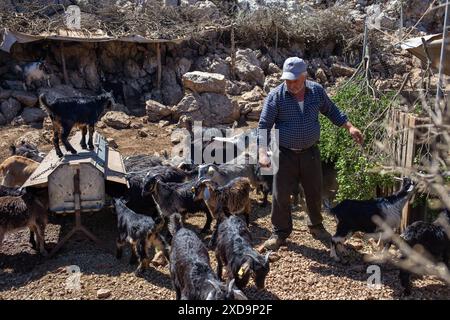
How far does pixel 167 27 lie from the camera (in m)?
17.1

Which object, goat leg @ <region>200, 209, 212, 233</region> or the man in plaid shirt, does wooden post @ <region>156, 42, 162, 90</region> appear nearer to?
goat leg @ <region>200, 209, 212, 233</region>

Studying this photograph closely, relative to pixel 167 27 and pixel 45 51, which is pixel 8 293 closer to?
pixel 45 51

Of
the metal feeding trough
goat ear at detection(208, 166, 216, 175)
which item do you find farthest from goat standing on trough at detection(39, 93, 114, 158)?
goat ear at detection(208, 166, 216, 175)

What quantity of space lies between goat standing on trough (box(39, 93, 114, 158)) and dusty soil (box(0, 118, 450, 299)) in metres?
1.36

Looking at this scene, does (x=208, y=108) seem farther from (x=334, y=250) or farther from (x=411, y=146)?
(x=334, y=250)

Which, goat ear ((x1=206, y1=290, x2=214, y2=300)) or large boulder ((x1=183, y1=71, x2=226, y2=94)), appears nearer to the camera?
goat ear ((x1=206, y1=290, x2=214, y2=300))

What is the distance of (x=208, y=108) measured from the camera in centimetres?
1395

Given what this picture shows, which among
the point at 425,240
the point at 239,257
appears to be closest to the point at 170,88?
the point at 239,257

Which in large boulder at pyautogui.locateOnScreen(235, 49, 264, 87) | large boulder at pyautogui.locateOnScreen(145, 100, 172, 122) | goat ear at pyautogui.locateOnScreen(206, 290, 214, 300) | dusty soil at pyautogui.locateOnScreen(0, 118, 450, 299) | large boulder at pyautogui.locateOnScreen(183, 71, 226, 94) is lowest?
dusty soil at pyautogui.locateOnScreen(0, 118, 450, 299)

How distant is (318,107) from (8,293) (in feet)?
13.3

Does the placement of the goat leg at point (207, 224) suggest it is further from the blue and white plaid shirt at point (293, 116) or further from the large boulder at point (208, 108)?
the large boulder at point (208, 108)

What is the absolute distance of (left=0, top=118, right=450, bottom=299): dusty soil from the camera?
5.25 meters

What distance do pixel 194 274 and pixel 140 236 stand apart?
1.45 meters

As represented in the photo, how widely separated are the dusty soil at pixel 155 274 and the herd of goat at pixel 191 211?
7.4 inches
